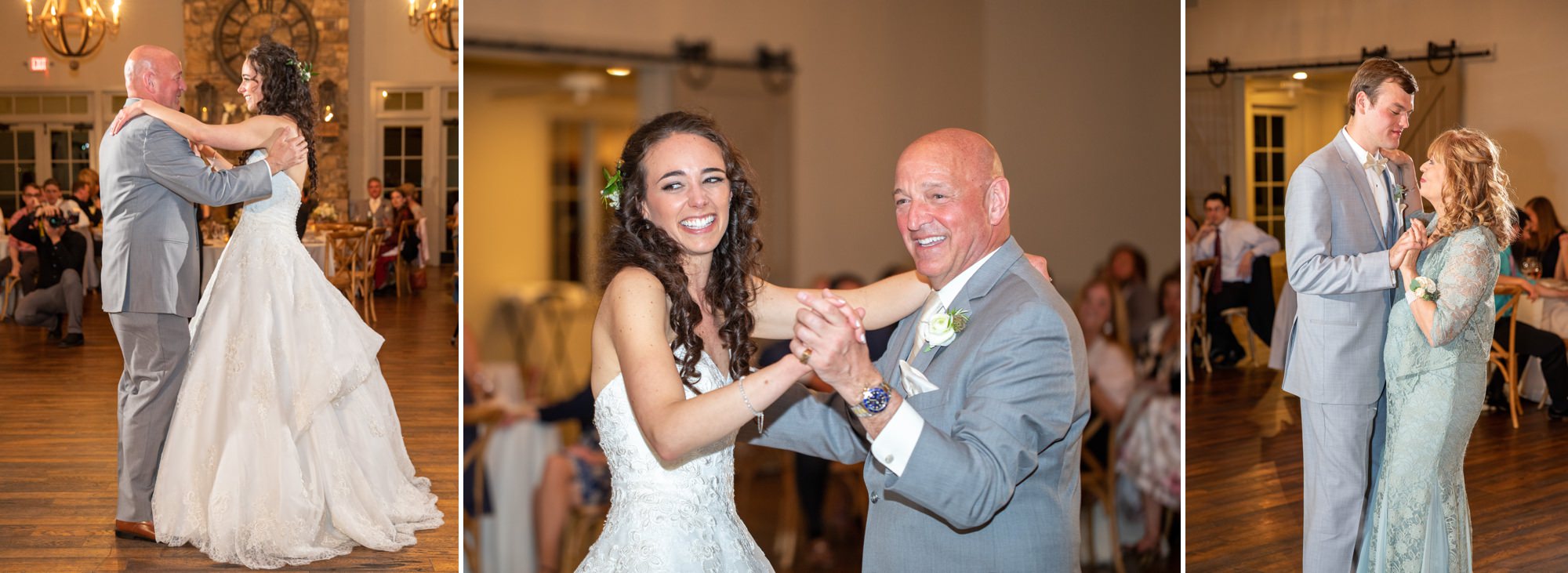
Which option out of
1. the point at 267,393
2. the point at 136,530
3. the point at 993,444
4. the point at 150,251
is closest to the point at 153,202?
the point at 150,251

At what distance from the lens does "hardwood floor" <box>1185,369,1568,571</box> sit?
3.19 meters

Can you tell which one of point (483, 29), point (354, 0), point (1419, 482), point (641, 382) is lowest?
point (1419, 482)

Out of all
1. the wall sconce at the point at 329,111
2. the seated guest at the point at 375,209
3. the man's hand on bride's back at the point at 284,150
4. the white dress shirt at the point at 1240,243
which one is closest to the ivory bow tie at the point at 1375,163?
the white dress shirt at the point at 1240,243

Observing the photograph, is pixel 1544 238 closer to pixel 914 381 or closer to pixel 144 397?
pixel 914 381

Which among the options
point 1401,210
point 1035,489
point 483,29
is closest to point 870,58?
point 483,29

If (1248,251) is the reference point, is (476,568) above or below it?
below

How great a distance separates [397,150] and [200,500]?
5581mm

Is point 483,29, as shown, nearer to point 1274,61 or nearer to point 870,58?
point 870,58

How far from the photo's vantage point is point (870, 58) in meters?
4.39

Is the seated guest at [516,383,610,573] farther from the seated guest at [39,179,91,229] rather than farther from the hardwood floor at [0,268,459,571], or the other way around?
the seated guest at [39,179,91,229]

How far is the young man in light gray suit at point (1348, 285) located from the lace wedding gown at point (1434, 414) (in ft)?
0.14

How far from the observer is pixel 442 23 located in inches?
300

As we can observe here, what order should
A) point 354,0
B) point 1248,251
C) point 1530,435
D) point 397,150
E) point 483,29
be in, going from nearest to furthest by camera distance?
point 1248,251 → point 1530,435 → point 483,29 → point 397,150 → point 354,0

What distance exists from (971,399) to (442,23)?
6.66 metres
